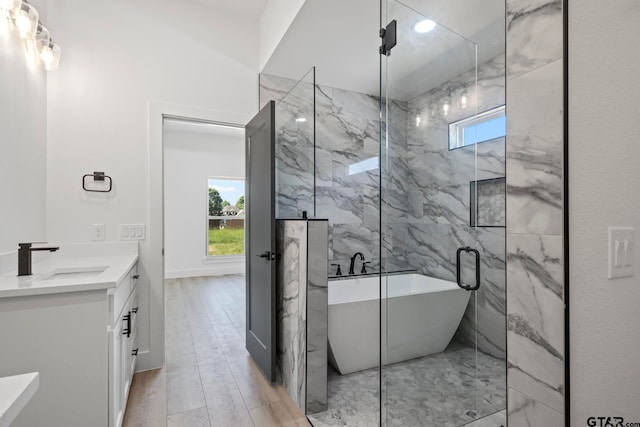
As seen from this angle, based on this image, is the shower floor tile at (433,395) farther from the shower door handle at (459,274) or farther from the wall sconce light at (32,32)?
the wall sconce light at (32,32)

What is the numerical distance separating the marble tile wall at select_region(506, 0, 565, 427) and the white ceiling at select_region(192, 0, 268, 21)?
8.50 feet

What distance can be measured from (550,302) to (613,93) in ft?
1.74

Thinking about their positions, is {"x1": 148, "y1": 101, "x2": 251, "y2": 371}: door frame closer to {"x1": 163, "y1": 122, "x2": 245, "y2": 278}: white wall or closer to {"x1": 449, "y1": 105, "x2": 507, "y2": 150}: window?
{"x1": 449, "y1": 105, "x2": 507, "y2": 150}: window

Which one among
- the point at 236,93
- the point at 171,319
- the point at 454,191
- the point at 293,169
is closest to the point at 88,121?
the point at 236,93

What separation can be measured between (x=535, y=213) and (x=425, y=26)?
5.03ft

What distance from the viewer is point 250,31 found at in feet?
9.90

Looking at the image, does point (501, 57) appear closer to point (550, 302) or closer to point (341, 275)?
point (550, 302)

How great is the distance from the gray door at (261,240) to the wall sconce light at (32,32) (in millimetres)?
1406

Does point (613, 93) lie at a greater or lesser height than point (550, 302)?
greater

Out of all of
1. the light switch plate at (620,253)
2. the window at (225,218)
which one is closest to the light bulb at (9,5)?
the light switch plate at (620,253)

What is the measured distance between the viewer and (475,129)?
1.86m

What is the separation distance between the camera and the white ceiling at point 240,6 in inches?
109

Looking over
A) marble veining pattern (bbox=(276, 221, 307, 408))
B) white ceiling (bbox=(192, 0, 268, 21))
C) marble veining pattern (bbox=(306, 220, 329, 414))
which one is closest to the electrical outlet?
marble veining pattern (bbox=(276, 221, 307, 408))

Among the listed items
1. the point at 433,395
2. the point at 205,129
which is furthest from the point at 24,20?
the point at 205,129
